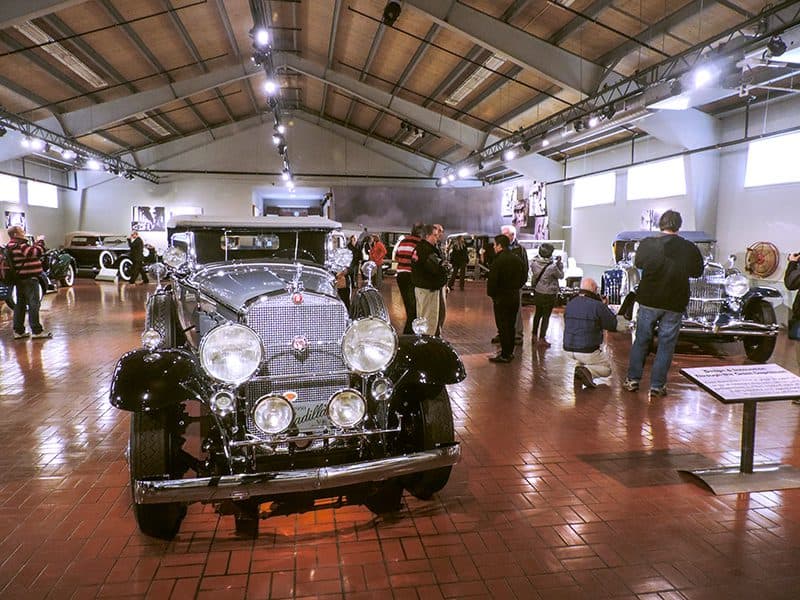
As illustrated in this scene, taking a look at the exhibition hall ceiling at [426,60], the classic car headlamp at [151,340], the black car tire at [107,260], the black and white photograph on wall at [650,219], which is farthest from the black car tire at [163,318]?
the black car tire at [107,260]

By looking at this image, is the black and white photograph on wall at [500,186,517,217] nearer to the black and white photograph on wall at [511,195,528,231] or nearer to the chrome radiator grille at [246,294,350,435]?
the black and white photograph on wall at [511,195,528,231]

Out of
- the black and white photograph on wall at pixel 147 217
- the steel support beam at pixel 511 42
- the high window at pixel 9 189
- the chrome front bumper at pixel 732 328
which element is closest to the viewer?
the chrome front bumper at pixel 732 328

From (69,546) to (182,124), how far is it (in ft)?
72.1

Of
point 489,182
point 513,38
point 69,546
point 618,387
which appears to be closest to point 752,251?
point 513,38

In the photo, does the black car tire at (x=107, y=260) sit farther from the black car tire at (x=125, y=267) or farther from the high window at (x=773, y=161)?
the high window at (x=773, y=161)

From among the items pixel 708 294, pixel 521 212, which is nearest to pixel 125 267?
pixel 521 212

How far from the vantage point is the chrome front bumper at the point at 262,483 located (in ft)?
8.24

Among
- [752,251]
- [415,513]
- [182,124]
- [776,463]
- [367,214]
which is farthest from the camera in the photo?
[367,214]

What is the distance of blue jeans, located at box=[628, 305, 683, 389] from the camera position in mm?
5391

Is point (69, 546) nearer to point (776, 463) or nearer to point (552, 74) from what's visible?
point (776, 463)

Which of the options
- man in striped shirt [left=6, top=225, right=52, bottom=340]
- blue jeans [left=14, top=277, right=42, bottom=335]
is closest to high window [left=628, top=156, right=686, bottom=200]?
man in striped shirt [left=6, top=225, right=52, bottom=340]

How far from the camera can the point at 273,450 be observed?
9.75 feet

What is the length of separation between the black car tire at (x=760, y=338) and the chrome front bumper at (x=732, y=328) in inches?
7.0

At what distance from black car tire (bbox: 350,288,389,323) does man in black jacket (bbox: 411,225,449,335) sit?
229 cm
